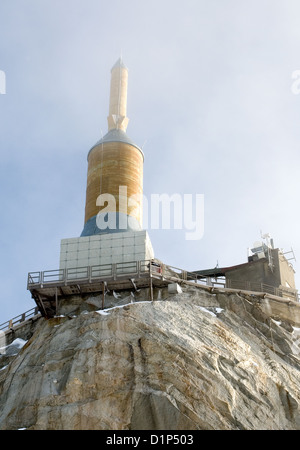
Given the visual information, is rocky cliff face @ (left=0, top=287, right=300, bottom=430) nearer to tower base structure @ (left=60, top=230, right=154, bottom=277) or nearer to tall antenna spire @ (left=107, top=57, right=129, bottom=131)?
tower base structure @ (left=60, top=230, right=154, bottom=277)

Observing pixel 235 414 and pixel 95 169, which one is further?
pixel 95 169

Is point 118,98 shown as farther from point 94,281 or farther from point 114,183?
point 94,281

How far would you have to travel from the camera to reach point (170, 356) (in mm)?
39844

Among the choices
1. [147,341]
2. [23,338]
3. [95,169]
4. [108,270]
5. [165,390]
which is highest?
[95,169]

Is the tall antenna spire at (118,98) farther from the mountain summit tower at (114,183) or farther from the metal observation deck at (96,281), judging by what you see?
the metal observation deck at (96,281)

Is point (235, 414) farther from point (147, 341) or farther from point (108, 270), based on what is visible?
point (108, 270)

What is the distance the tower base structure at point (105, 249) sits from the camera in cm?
5106

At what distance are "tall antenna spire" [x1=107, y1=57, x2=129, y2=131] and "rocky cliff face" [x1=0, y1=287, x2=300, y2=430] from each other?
68.7ft

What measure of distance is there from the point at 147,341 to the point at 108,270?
34.6 feet

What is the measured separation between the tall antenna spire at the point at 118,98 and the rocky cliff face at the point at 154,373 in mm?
20936

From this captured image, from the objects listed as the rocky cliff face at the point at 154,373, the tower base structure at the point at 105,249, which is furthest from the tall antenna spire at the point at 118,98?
the rocky cliff face at the point at 154,373

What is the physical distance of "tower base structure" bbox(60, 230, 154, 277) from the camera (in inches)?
2010

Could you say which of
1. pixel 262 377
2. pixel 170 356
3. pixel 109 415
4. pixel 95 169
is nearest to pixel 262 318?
pixel 262 377
